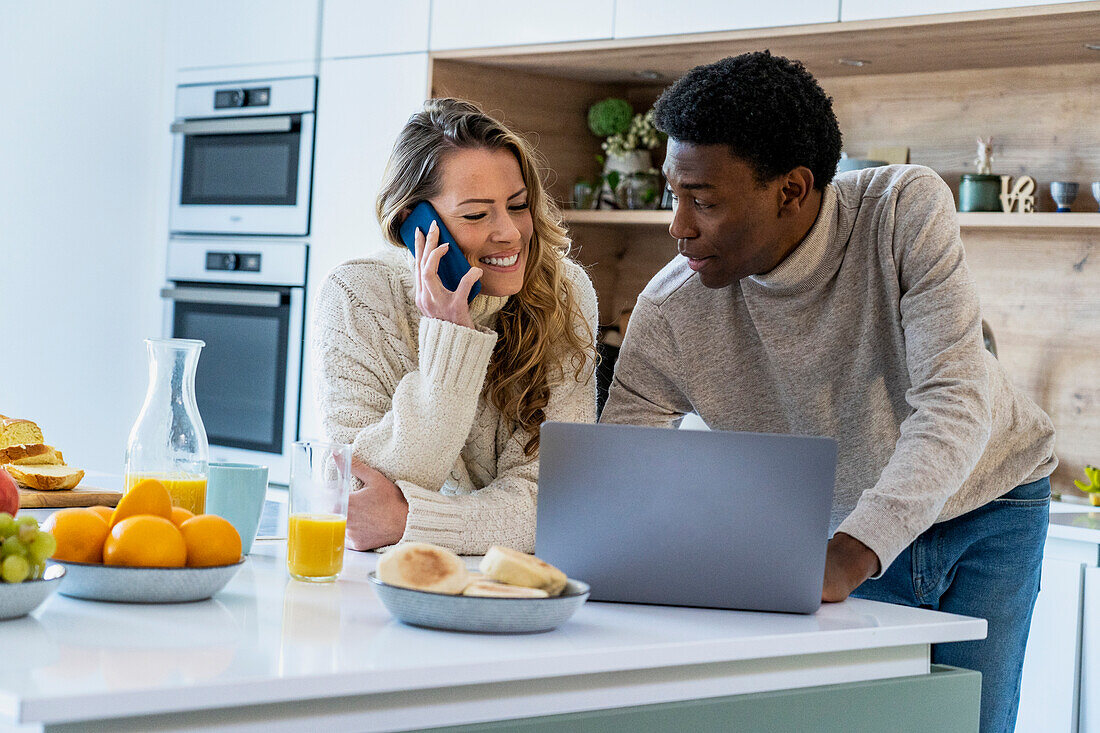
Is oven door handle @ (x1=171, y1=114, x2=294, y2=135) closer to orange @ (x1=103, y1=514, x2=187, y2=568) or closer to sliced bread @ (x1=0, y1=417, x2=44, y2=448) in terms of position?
sliced bread @ (x1=0, y1=417, x2=44, y2=448)

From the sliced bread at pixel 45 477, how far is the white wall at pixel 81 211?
2180 millimetres

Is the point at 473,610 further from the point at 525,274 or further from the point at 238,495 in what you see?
the point at 525,274

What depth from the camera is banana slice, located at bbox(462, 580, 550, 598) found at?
1002 millimetres

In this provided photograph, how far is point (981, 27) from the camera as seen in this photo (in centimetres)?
264

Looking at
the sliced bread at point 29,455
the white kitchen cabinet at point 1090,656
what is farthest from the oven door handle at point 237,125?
the white kitchen cabinet at point 1090,656

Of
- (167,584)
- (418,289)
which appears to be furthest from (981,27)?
(167,584)

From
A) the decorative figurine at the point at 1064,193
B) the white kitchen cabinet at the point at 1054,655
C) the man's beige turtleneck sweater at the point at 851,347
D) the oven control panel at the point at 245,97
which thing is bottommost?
the white kitchen cabinet at the point at 1054,655

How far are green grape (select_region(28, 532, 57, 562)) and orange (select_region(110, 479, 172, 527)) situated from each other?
0.40 feet

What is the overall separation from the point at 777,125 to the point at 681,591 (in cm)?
63

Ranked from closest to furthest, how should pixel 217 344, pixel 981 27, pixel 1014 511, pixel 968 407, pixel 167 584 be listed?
1. pixel 167 584
2. pixel 968 407
3. pixel 1014 511
4. pixel 981 27
5. pixel 217 344

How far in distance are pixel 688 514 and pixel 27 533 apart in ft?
1.86

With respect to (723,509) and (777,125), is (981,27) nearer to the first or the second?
(777,125)

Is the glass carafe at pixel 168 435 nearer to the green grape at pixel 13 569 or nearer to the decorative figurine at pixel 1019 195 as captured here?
the green grape at pixel 13 569

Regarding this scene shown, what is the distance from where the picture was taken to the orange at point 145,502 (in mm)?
1097
